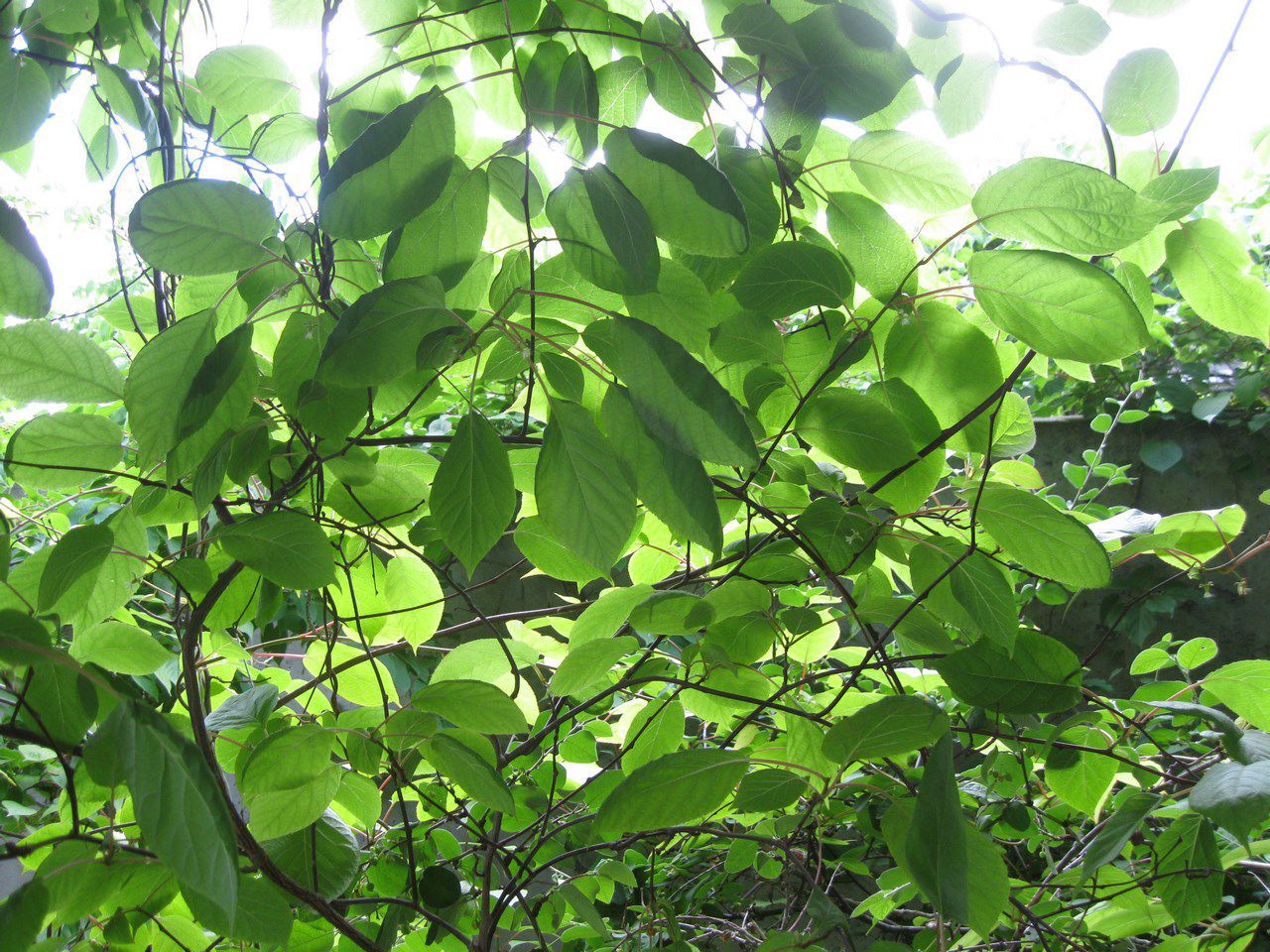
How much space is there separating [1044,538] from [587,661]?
0.34 metres

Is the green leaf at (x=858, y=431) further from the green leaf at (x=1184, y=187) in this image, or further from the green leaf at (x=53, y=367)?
the green leaf at (x=53, y=367)

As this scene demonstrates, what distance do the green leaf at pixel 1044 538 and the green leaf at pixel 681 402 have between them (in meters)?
0.30

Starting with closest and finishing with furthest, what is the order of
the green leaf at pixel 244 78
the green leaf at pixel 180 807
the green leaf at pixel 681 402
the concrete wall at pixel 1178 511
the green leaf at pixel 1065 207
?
1. the green leaf at pixel 180 807
2. the green leaf at pixel 681 402
3. the green leaf at pixel 1065 207
4. the green leaf at pixel 244 78
5. the concrete wall at pixel 1178 511

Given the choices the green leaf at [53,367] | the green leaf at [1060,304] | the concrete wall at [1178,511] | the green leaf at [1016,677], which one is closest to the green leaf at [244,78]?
the green leaf at [53,367]

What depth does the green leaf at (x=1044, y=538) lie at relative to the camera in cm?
57

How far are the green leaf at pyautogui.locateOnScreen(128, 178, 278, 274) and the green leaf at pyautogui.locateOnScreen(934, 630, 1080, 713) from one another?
21.4 inches

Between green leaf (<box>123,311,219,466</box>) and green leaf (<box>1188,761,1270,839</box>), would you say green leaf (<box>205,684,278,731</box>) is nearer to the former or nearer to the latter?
green leaf (<box>123,311,219,466</box>)

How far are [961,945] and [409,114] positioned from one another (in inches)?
35.3

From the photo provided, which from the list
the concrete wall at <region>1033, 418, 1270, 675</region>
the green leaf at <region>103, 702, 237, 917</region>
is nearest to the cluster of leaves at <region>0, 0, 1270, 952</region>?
the green leaf at <region>103, 702, 237, 917</region>

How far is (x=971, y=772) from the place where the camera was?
1.29 m

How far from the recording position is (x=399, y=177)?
0.47 meters

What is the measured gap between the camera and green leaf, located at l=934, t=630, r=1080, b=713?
60 cm

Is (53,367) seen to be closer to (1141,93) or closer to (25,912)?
(25,912)

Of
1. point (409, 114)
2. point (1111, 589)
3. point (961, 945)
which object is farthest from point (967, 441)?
point (1111, 589)
